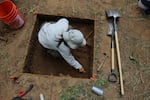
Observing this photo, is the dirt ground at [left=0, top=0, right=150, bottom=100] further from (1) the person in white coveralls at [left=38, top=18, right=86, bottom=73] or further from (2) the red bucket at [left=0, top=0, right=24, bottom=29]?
(1) the person in white coveralls at [left=38, top=18, right=86, bottom=73]

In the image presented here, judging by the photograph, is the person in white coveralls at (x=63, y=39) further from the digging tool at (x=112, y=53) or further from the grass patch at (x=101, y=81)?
the digging tool at (x=112, y=53)

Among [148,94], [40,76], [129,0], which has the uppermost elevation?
[129,0]

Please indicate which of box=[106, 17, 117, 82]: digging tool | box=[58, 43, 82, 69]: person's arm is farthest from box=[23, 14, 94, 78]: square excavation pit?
box=[106, 17, 117, 82]: digging tool

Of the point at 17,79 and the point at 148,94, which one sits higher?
the point at 17,79

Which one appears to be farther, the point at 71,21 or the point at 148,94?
the point at 71,21

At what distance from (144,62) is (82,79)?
0.99m

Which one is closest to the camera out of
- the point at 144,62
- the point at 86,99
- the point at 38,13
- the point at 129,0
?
the point at 86,99

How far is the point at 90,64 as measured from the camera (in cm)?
409

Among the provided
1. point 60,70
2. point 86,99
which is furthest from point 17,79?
point 86,99

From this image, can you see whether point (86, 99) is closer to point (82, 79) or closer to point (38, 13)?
point (82, 79)

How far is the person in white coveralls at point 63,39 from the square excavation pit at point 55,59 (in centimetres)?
24

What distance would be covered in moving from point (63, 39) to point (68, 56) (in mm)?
294

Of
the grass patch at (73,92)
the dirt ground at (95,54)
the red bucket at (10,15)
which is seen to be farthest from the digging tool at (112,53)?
the red bucket at (10,15)

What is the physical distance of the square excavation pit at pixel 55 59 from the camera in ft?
13.2
